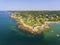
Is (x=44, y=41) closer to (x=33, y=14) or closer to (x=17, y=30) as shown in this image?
(x=17, y=30)

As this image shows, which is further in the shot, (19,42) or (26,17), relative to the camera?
(26,17)

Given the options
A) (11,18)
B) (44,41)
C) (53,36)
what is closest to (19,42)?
(44,41)

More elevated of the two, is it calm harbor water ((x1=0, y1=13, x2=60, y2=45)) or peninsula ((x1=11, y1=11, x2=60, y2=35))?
peninsula ((x1=11, y1=11, x2=60, y2=35))

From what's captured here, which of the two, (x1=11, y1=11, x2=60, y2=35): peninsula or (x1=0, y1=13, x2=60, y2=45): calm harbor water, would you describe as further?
(x1=11, y1=11, x2=60, y2=35): peninsula

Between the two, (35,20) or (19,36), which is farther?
(35,20)
